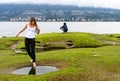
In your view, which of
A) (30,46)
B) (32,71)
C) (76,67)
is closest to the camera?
(32,71)

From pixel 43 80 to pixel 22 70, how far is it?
415cm

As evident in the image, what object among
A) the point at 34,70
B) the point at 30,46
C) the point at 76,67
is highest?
the point at 30,46

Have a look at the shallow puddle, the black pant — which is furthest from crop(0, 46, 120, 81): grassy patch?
the black pant

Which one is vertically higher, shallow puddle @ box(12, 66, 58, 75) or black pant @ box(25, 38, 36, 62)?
black pant @ box(25, 38, 36, 62)

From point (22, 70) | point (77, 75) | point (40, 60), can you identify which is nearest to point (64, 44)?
point (40, 60)

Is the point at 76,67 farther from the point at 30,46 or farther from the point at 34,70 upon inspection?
the point at 30,46

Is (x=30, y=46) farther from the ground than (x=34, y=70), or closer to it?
farther from the ground

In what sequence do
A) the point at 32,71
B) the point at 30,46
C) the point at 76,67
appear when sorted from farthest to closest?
1. the point at 30,46
2. the point at 76,67
3. the point at 32,71

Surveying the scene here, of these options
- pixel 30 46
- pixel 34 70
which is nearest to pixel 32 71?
pixel 34 70

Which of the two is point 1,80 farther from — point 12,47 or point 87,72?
point 12,47

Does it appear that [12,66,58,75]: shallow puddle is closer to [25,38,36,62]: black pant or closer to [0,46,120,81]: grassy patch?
[0,46,120,81]: grassy patch

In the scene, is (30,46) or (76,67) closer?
(76,67)

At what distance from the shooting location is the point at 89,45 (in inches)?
1652

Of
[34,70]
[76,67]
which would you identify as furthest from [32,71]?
[76,67]
